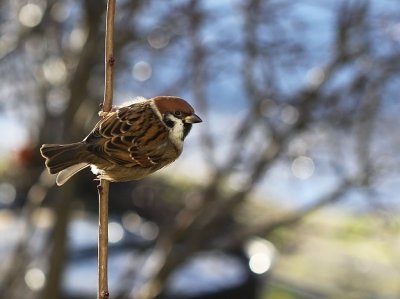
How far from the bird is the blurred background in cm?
142

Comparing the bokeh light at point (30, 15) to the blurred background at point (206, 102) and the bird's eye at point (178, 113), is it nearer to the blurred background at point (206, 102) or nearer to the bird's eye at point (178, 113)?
the blurred background at point (206, 102)

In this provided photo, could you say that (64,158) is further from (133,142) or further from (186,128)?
(186,128)

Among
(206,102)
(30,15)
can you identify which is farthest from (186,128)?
(30,15)

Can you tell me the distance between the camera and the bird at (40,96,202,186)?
2.04 meters

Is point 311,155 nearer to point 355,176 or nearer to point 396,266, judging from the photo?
point 355,176

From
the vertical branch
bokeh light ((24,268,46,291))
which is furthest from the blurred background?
the vertical branch

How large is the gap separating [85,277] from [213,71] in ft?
4.83

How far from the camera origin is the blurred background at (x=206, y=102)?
3623 millimetres

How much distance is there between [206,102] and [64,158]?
7.10 ft

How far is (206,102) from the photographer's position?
405 centimetres

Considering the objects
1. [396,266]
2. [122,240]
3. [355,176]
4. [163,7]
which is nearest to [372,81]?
[355,176]

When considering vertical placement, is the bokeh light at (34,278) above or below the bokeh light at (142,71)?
below

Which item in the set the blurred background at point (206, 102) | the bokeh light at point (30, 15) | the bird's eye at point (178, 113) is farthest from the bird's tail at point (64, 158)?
the bokeh light at point (30, 15)

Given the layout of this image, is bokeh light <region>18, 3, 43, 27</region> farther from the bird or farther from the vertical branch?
the vertical branch
